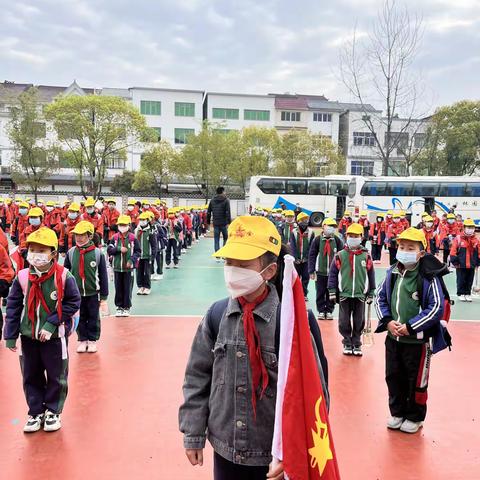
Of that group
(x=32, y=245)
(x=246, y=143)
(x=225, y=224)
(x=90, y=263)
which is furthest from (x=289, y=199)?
(x=32, y=245)

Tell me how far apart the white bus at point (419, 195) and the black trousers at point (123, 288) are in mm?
20886

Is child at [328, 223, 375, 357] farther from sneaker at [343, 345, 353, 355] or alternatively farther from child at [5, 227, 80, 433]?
child at [5, 227, 80, 433]

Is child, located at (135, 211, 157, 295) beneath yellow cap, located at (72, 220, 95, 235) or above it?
beneath

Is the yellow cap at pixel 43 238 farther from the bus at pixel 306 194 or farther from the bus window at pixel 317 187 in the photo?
the bus window at pixel 317 187

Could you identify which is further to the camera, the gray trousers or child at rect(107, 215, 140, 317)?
child at rect(107, 215, 140, 317)

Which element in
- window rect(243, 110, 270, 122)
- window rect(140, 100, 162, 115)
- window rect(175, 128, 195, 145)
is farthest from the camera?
window rect(243, 110, 270, 122)

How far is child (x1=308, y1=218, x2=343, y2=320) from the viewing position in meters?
8.48

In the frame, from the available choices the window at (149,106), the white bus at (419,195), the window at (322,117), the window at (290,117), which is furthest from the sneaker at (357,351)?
the window at (322,117)

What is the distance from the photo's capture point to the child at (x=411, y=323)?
164 inches

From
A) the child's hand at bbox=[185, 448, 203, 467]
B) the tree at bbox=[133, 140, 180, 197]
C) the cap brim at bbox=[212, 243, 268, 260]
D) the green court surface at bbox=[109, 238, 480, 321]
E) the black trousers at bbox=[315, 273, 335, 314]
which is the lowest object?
the green court surface at bbox=[109, 238, 480, 321]

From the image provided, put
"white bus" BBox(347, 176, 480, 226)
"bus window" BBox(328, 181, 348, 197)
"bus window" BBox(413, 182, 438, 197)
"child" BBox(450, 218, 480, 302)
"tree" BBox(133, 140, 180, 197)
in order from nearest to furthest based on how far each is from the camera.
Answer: "child" BBox(450, 218, 480, 302) < "white bus" BBox(347, 176, 480, 226) < "bus window" BBox(413, 182, 438, 197) < "bus window" BBox(328, 181, 348, 197) < "tree" BBox(133, 140, 180, 197)

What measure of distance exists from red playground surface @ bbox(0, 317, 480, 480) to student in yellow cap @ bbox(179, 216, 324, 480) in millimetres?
1623

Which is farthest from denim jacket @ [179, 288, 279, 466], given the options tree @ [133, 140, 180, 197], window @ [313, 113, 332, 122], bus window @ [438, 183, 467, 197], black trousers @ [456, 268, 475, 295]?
window @ [313, 113, 332, 122]

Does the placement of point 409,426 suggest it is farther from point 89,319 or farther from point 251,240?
point 89,319
